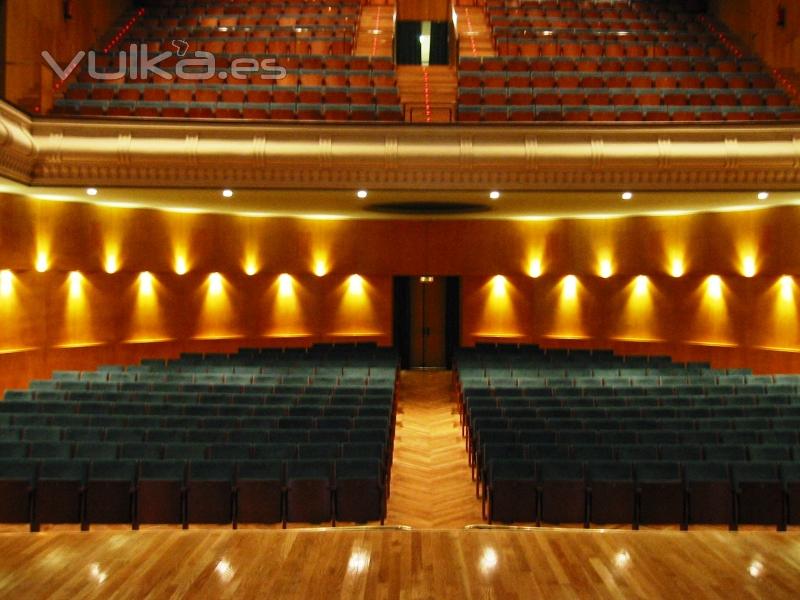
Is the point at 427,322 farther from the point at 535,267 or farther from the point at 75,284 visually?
the point at 75,284

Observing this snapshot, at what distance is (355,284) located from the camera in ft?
37.6

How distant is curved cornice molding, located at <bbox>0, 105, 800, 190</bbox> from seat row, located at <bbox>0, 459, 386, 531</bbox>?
4.01 m

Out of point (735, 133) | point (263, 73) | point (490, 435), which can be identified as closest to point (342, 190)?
point (263, 73)

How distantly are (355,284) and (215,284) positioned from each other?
2212 millimetres

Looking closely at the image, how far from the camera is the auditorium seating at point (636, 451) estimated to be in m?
4.49

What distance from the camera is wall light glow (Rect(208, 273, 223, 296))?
428 inches

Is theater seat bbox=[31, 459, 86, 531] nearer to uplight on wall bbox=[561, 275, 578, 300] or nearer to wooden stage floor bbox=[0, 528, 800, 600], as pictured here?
wooden stage floor bbox=[0, 528, 800, 600]

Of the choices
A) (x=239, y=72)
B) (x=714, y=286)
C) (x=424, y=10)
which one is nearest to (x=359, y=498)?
(x=239, y=72)

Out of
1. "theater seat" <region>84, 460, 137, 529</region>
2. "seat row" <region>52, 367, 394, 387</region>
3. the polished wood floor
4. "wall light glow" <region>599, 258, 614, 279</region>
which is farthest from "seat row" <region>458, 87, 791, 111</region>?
"theater seat" <region>84, 460, 137, 529</region>

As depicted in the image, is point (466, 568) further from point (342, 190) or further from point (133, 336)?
point (133, 336)

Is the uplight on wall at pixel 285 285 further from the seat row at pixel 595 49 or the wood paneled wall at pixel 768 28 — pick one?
the wood paneled wall at pixel 768 28

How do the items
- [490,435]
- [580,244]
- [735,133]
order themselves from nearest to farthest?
[490,435] → [735,133] → [580,244]

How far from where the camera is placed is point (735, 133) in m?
7.63

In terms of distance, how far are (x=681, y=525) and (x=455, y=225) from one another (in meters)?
7.43
